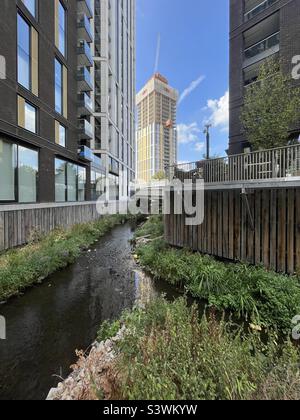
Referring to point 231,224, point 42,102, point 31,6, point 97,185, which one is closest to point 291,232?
point 231,224

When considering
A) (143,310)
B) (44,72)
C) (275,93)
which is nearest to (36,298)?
(143,310)

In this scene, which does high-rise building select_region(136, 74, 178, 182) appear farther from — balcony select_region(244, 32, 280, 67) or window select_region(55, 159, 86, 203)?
window select_region(55, 159, 86, 203)

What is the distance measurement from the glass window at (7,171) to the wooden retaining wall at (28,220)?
59 cm

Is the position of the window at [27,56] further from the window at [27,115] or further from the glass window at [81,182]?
the glass window at [81,182]

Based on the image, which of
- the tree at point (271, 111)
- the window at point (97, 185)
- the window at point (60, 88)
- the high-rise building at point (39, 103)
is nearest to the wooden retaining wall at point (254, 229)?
the tree at point (271, 111)

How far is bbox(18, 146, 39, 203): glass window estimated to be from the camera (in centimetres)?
1013

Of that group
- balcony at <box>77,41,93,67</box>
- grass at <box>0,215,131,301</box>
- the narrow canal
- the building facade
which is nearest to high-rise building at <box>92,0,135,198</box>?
the building facade

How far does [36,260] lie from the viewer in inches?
310

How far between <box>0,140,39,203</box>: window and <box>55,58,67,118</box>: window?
4621 mm

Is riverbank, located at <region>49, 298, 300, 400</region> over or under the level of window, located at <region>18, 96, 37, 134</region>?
under

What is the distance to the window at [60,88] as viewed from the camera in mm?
13852

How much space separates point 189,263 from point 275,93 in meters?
8.71

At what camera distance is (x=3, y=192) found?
895 centimetres

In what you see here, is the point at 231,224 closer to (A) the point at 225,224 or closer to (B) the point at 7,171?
(A) the point at 225,224
